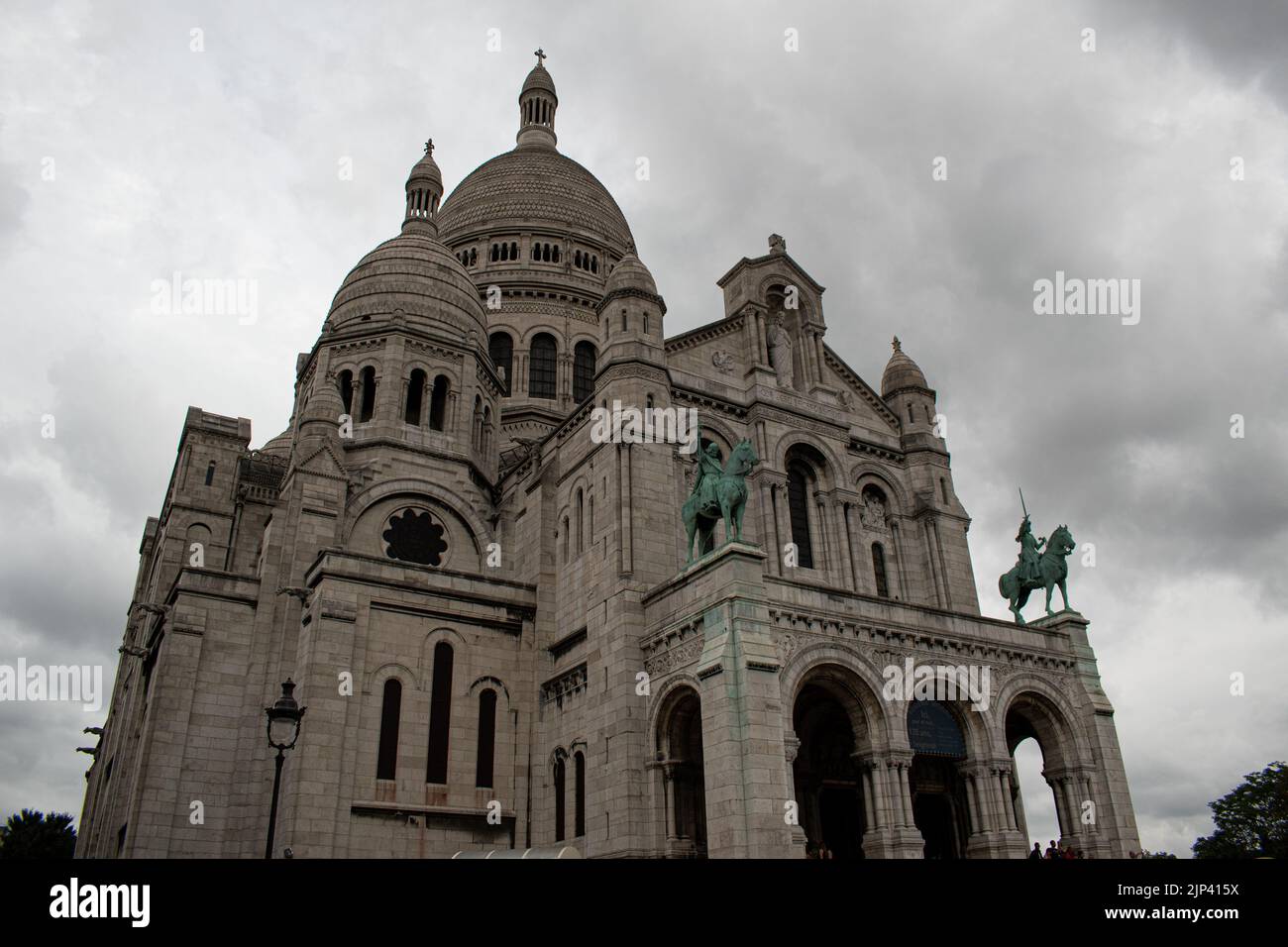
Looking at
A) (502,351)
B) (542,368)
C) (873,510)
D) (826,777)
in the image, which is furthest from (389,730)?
(502,351)

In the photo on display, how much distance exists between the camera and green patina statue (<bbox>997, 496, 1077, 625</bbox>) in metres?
30.6

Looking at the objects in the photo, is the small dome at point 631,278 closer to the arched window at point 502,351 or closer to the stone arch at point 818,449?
the stone arch at point 818,449

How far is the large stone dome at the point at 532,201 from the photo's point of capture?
57500 millimetres

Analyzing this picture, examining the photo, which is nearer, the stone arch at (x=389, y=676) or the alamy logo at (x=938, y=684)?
the alamy logo at (x=938, y=684)

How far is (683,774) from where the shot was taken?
83.9ft

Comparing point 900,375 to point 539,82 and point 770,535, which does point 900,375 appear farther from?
point 539,82

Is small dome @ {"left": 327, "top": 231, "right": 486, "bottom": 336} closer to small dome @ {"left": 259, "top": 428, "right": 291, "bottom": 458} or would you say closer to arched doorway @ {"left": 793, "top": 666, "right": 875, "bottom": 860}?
small dome @ {"left": 259, "top": 428, "right": 291, "bottom": 458}

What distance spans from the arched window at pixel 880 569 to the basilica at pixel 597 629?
0.11m

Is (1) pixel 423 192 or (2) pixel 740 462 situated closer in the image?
(2) pixel 740 462

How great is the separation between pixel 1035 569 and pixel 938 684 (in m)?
6.74

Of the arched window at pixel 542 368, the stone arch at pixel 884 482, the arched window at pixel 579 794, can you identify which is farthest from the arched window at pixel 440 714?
the arched window at pixel 542 368
